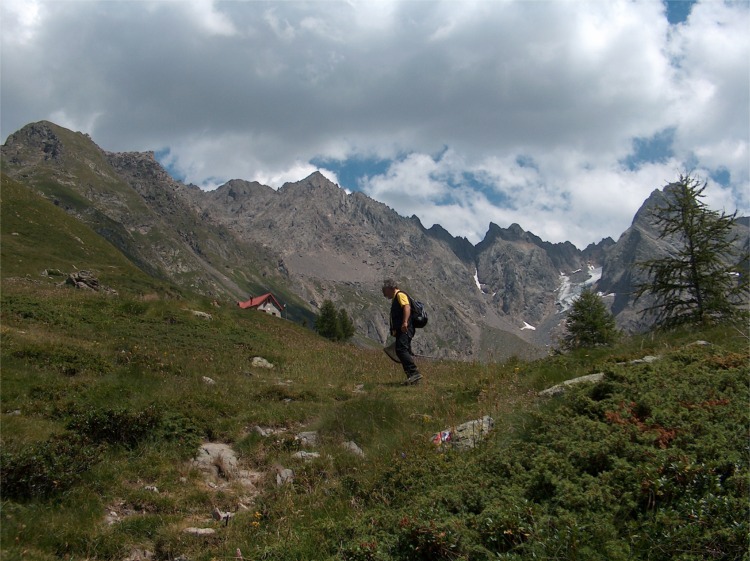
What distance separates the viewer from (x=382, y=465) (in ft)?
20.7

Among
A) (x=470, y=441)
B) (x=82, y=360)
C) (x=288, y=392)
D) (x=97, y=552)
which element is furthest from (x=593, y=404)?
(x=82, y=360)

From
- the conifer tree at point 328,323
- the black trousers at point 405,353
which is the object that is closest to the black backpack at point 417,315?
the black trousers at point 405,353

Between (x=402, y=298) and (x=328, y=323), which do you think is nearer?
(x=402, y=298)

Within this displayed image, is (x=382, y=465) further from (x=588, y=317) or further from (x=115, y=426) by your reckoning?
(x=588, y=317)

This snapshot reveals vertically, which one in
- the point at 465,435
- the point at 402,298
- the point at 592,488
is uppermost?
the point at 402,298

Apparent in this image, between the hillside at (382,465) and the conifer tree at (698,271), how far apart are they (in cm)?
894

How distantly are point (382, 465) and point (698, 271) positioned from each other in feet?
59.3

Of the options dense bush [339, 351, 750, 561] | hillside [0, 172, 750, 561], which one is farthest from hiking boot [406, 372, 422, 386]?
dense bush [339, 351, 750, 561]

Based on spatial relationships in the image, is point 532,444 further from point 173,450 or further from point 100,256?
point 100,256

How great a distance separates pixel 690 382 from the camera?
6.22 meters

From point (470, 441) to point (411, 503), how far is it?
166cm

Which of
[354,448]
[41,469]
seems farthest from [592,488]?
[41,469]

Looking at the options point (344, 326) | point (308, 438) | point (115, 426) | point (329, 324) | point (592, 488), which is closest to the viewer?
point (592, 488)

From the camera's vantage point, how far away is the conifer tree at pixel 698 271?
62.6 ft
